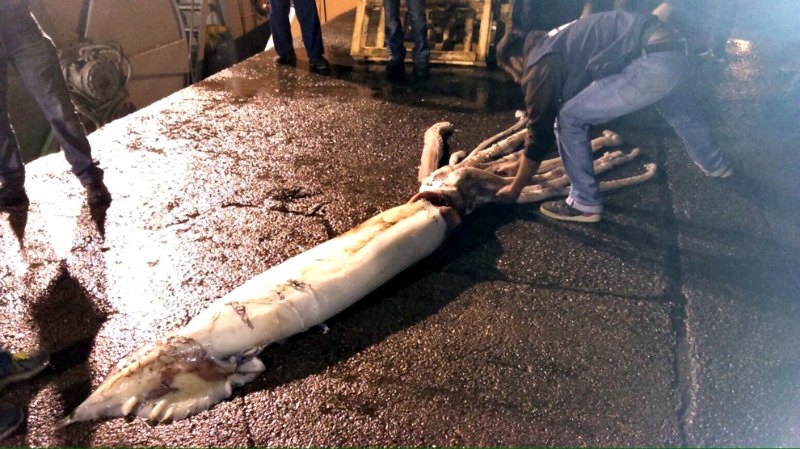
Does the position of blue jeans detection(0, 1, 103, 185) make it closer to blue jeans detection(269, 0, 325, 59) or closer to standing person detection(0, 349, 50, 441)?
standing person detection(0, 349, 50, 441)

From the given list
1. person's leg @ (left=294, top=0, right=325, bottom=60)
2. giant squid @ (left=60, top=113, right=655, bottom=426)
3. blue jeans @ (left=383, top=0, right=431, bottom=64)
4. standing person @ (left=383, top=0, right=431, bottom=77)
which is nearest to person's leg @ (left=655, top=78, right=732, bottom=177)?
giant squid @ (left=60, top=113, right=655, bottom=426)

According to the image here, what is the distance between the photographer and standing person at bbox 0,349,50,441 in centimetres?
248

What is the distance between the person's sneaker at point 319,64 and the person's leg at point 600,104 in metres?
3.94

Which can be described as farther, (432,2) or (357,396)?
(432,2)

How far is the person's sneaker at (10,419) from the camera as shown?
2.45 meters

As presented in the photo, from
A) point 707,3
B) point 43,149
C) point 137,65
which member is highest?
point 707,3

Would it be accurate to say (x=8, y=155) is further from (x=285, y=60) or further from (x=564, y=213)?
(x=564, y=213)

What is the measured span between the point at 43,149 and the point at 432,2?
502 centimetres

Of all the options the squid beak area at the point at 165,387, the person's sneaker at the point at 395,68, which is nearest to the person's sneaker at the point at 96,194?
the squid beak area at the point at 165,387

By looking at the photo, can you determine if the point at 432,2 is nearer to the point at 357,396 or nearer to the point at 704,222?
the point at 704,222

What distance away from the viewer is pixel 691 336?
294 centimetres

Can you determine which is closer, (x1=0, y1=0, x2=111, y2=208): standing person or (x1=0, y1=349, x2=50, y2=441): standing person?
(x1=0, y1=349, x2=50, y2=441): standing person

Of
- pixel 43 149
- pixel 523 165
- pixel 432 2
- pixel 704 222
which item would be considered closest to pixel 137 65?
pixel 43 149

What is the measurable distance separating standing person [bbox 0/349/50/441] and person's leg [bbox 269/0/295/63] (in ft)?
16.7
